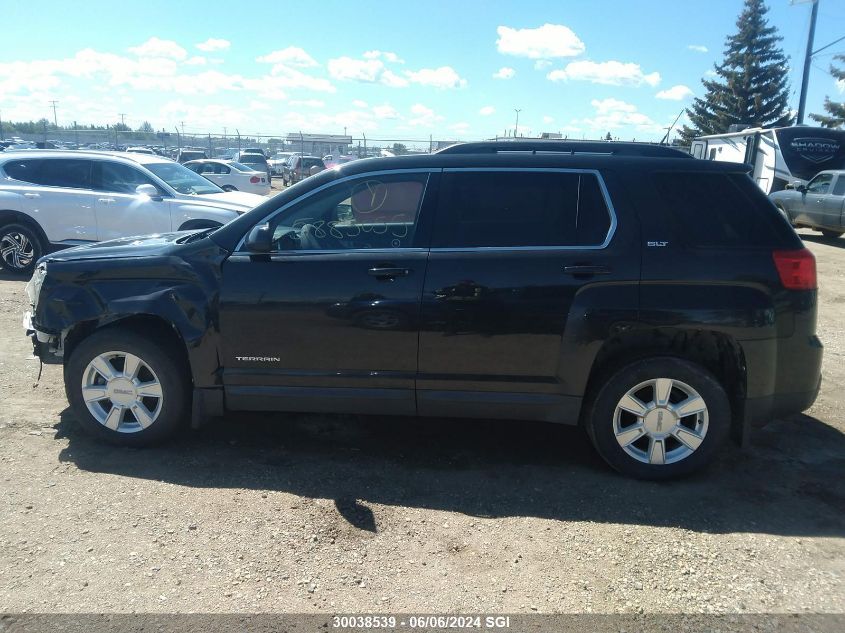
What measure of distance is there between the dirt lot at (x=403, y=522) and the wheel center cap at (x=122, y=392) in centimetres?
35

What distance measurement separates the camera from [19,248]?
32.4 ft

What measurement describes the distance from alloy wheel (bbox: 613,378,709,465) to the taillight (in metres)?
0.83

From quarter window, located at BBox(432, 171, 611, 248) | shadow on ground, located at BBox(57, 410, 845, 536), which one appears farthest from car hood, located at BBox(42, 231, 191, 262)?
quarter window, located at BBox(432, 171, 611, 248)

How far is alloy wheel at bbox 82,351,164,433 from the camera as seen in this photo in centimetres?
426

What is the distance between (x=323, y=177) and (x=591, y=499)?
8.29ft

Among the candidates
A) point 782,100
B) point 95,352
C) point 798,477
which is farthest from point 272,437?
point 782,100

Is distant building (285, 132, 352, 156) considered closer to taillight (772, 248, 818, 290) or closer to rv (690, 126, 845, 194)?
rv (690, 126, 845, 194)

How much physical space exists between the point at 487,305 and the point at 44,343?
297 centimetres

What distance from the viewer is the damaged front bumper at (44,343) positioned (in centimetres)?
443

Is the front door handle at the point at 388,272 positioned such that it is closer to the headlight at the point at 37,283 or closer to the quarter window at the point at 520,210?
the quarter window at the point at 520,210

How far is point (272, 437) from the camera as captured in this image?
15.4ft

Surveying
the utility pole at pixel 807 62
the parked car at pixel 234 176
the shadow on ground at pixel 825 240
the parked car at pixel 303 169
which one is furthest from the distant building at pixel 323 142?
the shadow on ground at pixel 825 240

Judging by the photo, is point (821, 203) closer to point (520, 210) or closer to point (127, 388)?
point (520, 210)

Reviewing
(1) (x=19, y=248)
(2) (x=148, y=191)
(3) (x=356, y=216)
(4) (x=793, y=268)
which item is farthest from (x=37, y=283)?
(1) (x=19, y=248)
